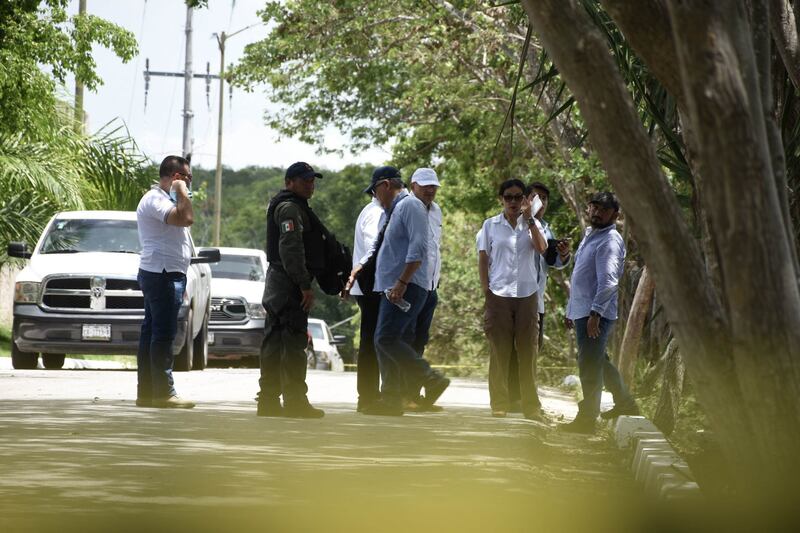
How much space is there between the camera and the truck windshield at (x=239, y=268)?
2362 centimetres

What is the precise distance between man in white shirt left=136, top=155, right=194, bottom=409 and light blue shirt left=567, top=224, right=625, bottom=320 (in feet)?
9.45

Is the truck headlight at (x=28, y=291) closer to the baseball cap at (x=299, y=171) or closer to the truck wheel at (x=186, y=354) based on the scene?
the truck wheel at (x=186, y=354)

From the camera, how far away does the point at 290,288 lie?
10.6 metres

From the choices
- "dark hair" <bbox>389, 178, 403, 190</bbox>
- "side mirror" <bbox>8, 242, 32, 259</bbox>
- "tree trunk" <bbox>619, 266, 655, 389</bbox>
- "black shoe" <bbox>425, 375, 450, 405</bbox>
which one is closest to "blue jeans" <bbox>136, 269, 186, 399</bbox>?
"dark hair" <bbox>389, 178, 403, 190</bbox>

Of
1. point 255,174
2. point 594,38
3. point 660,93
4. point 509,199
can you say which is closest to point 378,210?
point 509,199

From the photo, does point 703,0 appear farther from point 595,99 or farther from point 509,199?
point 509,199

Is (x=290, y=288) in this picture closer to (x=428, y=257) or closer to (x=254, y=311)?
(x=428, y=257)

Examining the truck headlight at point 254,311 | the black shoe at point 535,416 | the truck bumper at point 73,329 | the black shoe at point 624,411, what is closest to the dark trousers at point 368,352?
the black shoe at point 535,416

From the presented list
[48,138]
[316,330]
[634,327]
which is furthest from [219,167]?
[634,327]

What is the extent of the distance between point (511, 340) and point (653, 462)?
4153 millimetres

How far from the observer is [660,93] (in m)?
9.07

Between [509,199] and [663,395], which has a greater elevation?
[509,199]

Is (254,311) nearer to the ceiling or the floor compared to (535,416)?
nearer to the ceiling

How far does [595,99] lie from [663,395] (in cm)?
530
